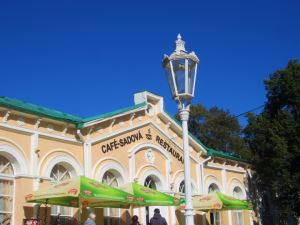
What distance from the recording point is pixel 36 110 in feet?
48.1

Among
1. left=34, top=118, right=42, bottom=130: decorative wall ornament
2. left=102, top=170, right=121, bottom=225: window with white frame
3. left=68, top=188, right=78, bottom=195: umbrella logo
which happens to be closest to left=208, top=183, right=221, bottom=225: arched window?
left=102, top=170, right=121, bottom=225: window with white frame

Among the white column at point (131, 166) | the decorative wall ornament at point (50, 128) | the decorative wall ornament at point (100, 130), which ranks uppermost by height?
the decorative wall ornament at point (100, 130)

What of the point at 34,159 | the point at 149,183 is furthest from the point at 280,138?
the point at 34,159

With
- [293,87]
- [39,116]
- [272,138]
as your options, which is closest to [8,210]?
[39,116]

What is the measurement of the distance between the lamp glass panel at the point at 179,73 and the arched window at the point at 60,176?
24.5ft

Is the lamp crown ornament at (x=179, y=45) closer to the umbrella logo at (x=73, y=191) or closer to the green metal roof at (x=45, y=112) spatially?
the umbrella logo at (x=73, y=191)

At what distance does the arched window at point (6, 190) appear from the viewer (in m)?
13.5

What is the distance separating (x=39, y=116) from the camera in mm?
14672

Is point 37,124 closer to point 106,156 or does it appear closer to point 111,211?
point 106,156

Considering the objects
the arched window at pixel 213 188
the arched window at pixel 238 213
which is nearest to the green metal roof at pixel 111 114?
the arched window at pixel 213 188

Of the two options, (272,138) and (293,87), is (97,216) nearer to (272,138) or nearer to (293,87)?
(272,138)

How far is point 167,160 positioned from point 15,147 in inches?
300

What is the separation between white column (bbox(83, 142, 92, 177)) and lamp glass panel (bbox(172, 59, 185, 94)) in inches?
305

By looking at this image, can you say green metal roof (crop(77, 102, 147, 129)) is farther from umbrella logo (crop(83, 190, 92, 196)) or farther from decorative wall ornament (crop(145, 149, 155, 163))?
umbrella logo (crop(83, 190, 92, 196))
